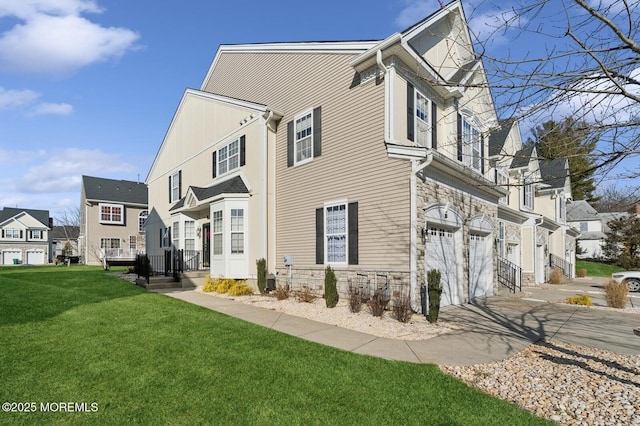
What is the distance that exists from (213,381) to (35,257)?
56.9m

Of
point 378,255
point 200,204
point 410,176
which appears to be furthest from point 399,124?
point 200,204

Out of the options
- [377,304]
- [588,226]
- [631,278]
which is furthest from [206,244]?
[588,226]

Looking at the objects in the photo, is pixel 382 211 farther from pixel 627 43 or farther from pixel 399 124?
pixel 627 43

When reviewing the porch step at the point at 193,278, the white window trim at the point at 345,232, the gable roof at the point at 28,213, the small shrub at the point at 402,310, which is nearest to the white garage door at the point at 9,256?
the gable roof at the point at 28,213

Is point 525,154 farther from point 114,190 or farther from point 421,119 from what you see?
point 114,190

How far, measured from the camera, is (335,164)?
11.2 m

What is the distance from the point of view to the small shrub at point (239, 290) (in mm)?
12344

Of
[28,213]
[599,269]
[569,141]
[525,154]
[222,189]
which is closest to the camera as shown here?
[569,141]

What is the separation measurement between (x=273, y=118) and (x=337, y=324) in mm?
8431

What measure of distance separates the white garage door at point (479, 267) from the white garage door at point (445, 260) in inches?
53.0

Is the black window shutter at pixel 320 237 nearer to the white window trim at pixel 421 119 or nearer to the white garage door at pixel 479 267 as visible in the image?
the white window trim at pixel 421 119

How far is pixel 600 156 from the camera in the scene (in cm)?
412

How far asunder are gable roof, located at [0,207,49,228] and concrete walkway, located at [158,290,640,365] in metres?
51.0

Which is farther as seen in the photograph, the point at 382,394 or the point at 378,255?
the point at 378,255
